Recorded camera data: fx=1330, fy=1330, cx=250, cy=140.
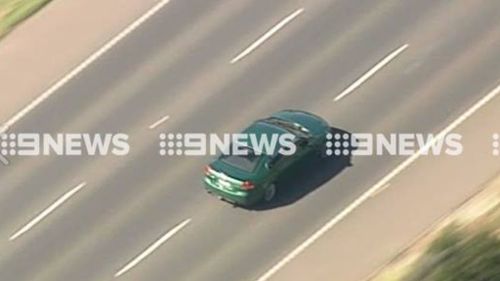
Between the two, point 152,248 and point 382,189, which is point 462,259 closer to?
point 382,189

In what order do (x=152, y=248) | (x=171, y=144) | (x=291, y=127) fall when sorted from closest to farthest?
1. (x=152, y=248)
2. (x=291, y=127)
3. (x=171, y=144)

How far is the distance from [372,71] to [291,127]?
3448 millimetres

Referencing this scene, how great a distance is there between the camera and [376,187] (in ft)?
112

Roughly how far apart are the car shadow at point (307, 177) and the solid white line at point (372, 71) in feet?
5.01

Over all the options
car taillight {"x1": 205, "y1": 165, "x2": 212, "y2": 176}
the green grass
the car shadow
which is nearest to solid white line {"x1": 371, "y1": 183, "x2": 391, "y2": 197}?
the car shadow

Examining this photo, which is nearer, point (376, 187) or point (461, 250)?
point (461, 250)

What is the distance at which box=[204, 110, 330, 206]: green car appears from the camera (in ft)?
110

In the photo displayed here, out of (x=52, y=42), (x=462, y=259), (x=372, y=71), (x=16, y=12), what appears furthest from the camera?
(x=16, y=12)

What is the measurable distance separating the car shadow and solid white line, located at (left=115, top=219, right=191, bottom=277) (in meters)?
1.86

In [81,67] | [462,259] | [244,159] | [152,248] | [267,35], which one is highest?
[81,67]

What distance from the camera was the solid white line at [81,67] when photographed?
3738 cm

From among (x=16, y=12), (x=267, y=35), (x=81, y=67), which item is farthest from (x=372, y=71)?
(x=16, y=12)

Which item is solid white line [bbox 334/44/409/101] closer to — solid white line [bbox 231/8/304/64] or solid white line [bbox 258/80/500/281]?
solid white line [bbox 258/80/500/281]

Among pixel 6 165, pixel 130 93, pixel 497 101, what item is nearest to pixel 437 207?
pixel 497 101
